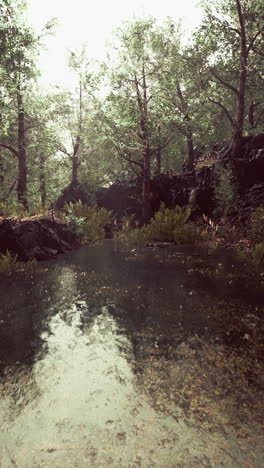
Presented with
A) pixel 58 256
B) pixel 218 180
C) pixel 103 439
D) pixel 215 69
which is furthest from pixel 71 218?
pixel 215 69

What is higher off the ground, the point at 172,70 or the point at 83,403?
the point at 172,70

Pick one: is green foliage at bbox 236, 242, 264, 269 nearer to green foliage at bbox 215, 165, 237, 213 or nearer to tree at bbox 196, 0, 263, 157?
green foliage at bbox 215, 165, 237, 213

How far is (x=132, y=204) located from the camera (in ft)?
65.3

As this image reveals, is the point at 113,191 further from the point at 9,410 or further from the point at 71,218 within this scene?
the point at 9,410

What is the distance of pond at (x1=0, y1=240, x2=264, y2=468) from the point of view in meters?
2.06

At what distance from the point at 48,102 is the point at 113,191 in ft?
28.0

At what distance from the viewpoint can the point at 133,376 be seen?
2973mm

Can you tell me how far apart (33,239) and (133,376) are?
7653mm

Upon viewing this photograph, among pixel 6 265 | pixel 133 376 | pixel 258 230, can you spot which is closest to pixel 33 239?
pixel 6 265

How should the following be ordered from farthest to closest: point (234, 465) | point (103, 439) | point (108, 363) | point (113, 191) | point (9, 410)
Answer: point (113, 191)
point (108, 363)
point (9, 410)
point (103, 439)
point (234, 465)

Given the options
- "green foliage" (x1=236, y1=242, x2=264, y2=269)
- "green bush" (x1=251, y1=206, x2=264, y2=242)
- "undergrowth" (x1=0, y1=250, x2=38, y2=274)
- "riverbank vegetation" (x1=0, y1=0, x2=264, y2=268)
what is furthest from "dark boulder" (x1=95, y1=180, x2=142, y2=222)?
"green foliage" (x1=236, y1=242, x2=264, y2=269)

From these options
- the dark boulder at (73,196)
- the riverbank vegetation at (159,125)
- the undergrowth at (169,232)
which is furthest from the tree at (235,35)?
the dark boulder at (73,196)

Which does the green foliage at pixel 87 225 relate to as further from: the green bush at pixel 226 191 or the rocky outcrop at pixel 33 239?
the green bush at pixel 226 191

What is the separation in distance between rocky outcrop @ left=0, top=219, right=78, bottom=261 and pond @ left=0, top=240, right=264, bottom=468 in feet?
10.5
